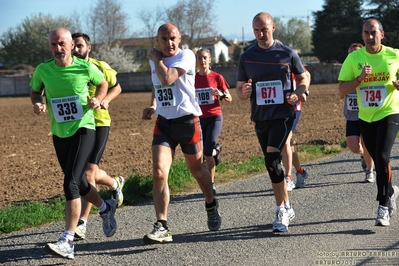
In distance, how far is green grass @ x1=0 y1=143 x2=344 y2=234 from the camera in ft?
25.4

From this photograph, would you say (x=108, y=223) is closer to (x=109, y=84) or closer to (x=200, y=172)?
(x=200, y=172)

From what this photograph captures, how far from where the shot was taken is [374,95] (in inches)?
282

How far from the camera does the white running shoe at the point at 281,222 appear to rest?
22.3 feet

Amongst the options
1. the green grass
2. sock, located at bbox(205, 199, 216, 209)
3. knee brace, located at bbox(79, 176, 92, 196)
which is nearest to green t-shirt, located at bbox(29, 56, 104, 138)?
knee brace, located at bbox(79, 176, 92, 196)

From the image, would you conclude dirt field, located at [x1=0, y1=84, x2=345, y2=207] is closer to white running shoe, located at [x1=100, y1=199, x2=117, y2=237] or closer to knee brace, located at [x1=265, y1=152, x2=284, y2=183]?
white running shoe, located at [x1=100, y1=199, x2=117, y2=237]

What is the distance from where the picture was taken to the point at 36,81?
648 cm

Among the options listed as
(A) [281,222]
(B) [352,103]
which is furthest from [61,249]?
(B) [352,103]

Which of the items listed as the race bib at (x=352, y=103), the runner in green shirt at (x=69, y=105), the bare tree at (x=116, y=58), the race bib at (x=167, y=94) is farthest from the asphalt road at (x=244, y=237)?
the bare tree at (x=116, y=58)

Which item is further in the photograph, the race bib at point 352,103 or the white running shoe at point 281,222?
the race bib at point 352,103

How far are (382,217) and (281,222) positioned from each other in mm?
1032

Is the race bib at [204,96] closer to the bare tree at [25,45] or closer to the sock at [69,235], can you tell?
the sock at [69,235]

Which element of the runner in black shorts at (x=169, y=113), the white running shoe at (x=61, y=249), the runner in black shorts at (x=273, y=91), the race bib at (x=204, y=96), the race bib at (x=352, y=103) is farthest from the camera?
Answer: the race bib at (x=352, y=103)

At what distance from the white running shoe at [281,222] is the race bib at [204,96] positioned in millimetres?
2822

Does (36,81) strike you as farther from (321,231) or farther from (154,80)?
(321,231)
